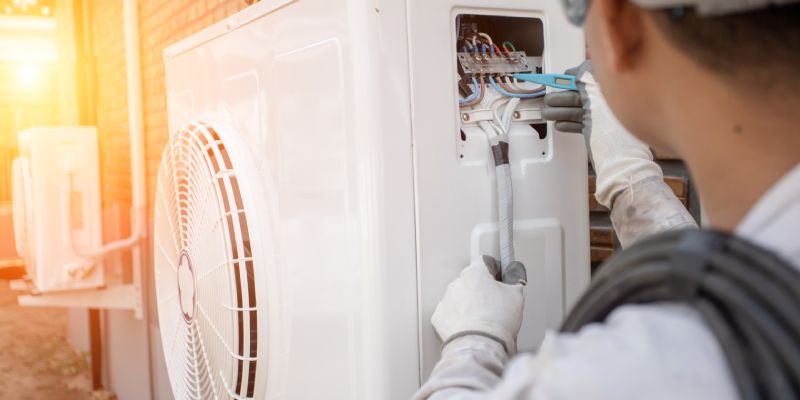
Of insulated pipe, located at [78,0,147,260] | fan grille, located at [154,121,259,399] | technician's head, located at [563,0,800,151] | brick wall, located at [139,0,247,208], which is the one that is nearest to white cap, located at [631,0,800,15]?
technician's head, located at [563,0,800,151]

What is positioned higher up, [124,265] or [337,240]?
[337,240]

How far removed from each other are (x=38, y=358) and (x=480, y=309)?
650cm

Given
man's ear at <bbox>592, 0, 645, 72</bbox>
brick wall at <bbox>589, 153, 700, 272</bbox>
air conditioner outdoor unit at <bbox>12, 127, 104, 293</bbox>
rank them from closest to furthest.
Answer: man's ear at <bbox>592, 0, 645, 72</bbox>
brick wall at <bbox>589, 153, 700, 272</bbox>
air conditioner outdoor unit at <bbox>12, 127, 104, 293</bbox>

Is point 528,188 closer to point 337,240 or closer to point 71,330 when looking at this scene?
point 337,240

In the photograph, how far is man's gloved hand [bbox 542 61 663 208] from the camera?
4.25ft

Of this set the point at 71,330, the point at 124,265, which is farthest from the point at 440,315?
the point at 71,330

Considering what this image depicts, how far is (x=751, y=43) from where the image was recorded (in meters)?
0.60

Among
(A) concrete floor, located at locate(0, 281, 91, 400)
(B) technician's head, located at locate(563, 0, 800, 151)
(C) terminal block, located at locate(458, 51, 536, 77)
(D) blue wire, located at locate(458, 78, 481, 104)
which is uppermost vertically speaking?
(C) terminal block, located at locate(458, 51, 536, 77)

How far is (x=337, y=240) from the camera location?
4.08 ft

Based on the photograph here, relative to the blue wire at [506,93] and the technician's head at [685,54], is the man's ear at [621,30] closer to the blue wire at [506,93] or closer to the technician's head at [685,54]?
the technician's head at [685,54]

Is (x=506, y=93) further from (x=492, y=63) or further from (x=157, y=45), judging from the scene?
(x=157, y=45)

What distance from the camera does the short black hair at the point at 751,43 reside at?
587mm

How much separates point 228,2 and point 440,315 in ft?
6.09

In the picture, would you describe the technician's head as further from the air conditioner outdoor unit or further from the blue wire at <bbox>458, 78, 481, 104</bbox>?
the air conditioner outdoor unit
